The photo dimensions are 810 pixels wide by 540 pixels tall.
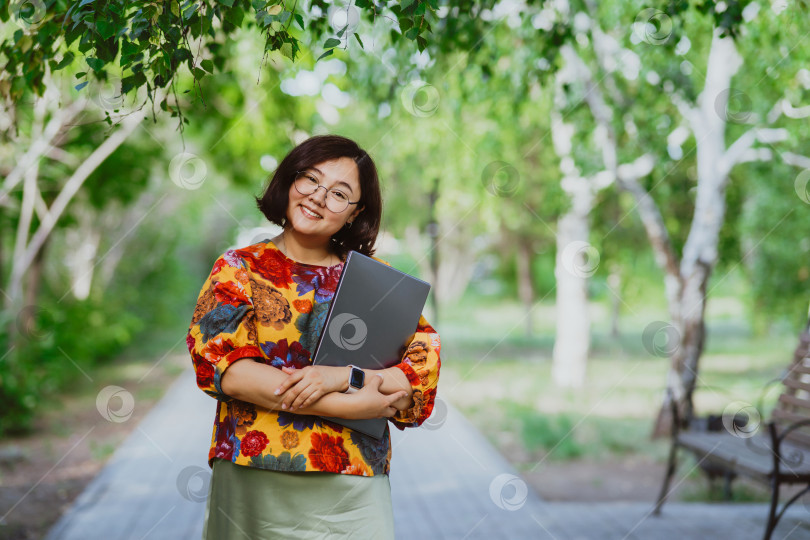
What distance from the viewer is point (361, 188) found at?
207cm

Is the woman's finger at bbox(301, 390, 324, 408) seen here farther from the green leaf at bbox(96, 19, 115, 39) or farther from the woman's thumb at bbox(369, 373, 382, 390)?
the green leaf at bbox(96, 19, 115, 39)

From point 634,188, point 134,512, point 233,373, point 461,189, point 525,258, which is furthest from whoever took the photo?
point 525,258

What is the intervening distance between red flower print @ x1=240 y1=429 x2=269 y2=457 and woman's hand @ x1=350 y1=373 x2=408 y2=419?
247 mm

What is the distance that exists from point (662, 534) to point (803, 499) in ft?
6.31

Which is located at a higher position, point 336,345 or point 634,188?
point 634,188

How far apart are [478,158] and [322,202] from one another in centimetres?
1002

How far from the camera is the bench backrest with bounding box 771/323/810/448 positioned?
4371 mm

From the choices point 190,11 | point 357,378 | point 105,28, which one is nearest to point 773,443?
point 357,378

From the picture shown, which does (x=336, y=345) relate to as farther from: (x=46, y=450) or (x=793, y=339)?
(x=793, y=339)

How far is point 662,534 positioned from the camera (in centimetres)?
464

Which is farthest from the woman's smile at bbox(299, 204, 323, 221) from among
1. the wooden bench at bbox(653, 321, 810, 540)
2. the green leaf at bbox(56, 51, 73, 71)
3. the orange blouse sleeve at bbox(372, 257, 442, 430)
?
the wooden bench at bbox(653, 321, 810, 540)

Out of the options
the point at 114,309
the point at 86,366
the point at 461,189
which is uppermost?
the point at 461,189

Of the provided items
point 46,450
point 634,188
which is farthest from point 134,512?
point 634,188

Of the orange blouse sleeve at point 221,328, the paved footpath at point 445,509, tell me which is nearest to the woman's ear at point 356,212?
the orange blouse sleeve at point 221,328
